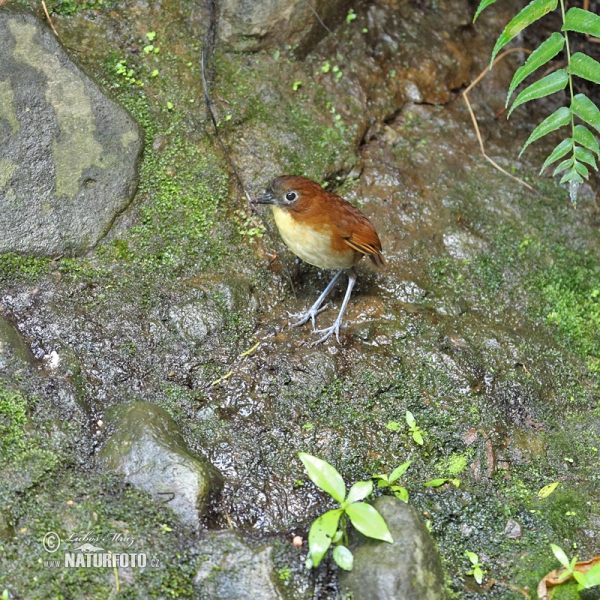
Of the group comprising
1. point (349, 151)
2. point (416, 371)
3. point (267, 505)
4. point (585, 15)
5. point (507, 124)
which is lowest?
point (267, 505)

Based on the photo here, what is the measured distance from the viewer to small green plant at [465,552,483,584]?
3838mm

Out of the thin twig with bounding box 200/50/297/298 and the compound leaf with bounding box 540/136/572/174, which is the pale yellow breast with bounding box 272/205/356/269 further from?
the compound leaf with bounding box 540/136/572/174

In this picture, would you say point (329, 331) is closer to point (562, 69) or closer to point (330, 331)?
point (330, 331)

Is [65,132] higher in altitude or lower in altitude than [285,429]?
higher

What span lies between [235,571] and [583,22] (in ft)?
12.1

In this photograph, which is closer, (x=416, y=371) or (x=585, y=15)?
(x=585, y=15)

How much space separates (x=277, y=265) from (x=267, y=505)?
1900 millimetres

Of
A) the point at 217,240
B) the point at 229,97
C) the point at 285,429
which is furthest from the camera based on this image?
the point at 229,97

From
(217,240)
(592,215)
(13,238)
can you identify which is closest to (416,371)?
(217,240)

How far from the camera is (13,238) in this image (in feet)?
15.5

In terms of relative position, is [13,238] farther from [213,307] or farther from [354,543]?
[354,543]

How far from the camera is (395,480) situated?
417cm

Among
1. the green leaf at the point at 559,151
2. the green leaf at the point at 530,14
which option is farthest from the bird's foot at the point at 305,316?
the green leaf at the point at 530,14

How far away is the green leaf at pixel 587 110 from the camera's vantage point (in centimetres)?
430
